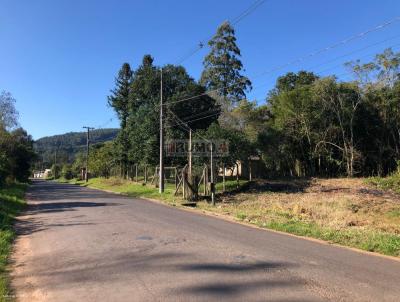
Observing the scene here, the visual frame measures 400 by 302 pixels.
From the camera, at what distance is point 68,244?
460 inches

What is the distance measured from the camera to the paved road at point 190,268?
6.96 meters

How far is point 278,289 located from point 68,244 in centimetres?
657

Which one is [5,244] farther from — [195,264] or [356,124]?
[356,124]

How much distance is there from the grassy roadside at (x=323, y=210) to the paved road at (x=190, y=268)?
4.12ft

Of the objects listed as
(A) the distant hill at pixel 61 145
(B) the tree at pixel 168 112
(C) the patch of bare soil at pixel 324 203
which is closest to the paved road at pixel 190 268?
(C) the patch of bare soil at pixel 324 203

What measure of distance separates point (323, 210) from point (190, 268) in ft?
44.8

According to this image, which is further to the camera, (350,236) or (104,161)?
(104,161)

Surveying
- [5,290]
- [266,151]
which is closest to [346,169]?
[266,151]

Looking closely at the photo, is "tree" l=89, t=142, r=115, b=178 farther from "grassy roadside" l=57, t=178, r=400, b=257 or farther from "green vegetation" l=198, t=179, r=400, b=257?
"green vegetation" l=198, t=179, r=400, b=257

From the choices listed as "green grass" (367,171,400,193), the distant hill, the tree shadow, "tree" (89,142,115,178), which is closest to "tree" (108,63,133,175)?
"tree" (89,142,115,178)

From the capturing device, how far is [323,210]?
20859 millimetres

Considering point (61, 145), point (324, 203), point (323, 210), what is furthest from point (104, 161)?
point (61, 145)

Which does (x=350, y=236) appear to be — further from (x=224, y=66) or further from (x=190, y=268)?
(x=224, y=66)

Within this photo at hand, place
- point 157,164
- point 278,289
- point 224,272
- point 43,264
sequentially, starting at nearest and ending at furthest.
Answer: point 278,289 → point 224,272 → point 43,264 → point 157,164
